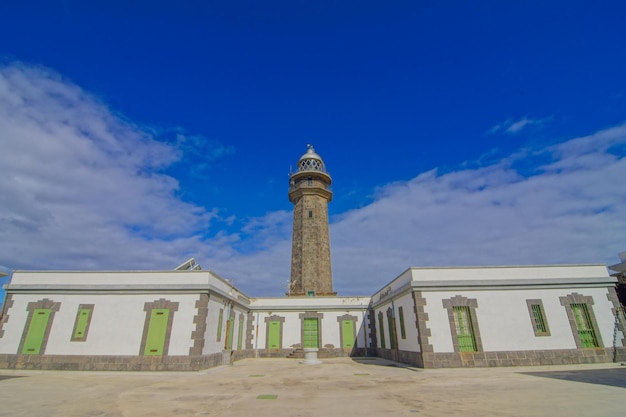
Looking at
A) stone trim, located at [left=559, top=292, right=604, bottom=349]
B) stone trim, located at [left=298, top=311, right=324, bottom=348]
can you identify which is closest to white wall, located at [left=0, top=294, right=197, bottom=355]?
stone trim, located at [left=298, top=311, right=324, bottom=348]

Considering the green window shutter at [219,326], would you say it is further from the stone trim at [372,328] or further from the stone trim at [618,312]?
the stone trim at [618,312]

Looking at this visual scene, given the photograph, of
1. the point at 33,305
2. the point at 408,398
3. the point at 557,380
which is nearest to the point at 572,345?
the point at 557,380

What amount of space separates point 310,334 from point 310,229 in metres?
7.90

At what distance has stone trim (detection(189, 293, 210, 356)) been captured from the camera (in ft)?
39.2

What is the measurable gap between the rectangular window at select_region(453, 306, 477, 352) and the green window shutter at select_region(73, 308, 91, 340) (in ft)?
49.7

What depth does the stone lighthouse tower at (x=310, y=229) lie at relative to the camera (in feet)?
76.2

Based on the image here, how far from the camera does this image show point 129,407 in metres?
5.97

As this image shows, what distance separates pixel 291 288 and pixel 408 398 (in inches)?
687

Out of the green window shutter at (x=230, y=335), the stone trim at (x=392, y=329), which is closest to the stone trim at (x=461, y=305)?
the stone trim at (x=392, y=329)

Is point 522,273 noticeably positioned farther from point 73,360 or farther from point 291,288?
point 73,360

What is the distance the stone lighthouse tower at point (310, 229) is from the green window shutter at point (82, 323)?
12982 millimetres

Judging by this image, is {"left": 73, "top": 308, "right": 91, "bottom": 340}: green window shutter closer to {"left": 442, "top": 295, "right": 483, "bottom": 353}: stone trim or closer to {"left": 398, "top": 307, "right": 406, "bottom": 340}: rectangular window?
{"left": 398, "top": 307, "right": 406, "bottom": 340}: rectangular window

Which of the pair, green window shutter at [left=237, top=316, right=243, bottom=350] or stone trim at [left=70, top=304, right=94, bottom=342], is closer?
stone trim at [left=70, top=304, right=94, bottom=342]

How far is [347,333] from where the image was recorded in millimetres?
20359
